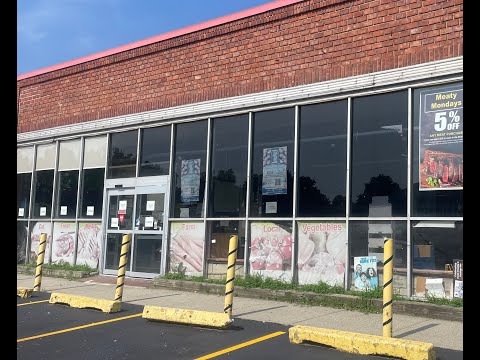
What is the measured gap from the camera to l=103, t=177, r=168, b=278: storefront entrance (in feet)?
41.4

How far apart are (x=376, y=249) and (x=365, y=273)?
0.49 m

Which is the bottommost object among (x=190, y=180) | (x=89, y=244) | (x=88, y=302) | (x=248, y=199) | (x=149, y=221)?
(x=88, y=302)

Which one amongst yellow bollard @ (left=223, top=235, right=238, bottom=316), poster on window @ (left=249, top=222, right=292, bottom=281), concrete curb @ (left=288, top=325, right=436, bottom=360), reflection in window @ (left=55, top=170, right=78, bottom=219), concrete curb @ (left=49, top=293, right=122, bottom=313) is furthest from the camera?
reflection in window @ (left=55, top=170, right=78, bottom=219)

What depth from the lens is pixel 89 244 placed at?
14.1 metres

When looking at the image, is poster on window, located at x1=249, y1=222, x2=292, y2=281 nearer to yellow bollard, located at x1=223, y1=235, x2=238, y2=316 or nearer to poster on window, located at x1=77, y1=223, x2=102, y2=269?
yellow bollard, located at x1=223, y1=235, x2=238, y2=316

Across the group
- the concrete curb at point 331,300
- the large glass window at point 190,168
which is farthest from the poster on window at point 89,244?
the concrete curb at point 331,300

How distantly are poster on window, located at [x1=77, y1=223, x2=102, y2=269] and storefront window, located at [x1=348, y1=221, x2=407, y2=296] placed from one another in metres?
7.37

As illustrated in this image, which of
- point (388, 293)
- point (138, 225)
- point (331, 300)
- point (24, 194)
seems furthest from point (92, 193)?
point (388, 293)

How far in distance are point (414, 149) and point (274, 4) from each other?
177 inches

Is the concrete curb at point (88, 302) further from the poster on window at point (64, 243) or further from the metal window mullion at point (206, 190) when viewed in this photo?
the poster on window at point (64, 243)

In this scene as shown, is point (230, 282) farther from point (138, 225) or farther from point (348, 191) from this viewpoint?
point (138, 225)

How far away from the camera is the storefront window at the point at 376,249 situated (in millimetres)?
9016

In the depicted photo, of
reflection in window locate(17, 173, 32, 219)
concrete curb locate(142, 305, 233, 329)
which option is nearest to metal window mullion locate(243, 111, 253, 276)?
concrete curb locate(142, 305, 233, 329)

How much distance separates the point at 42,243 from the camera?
36.4ft
